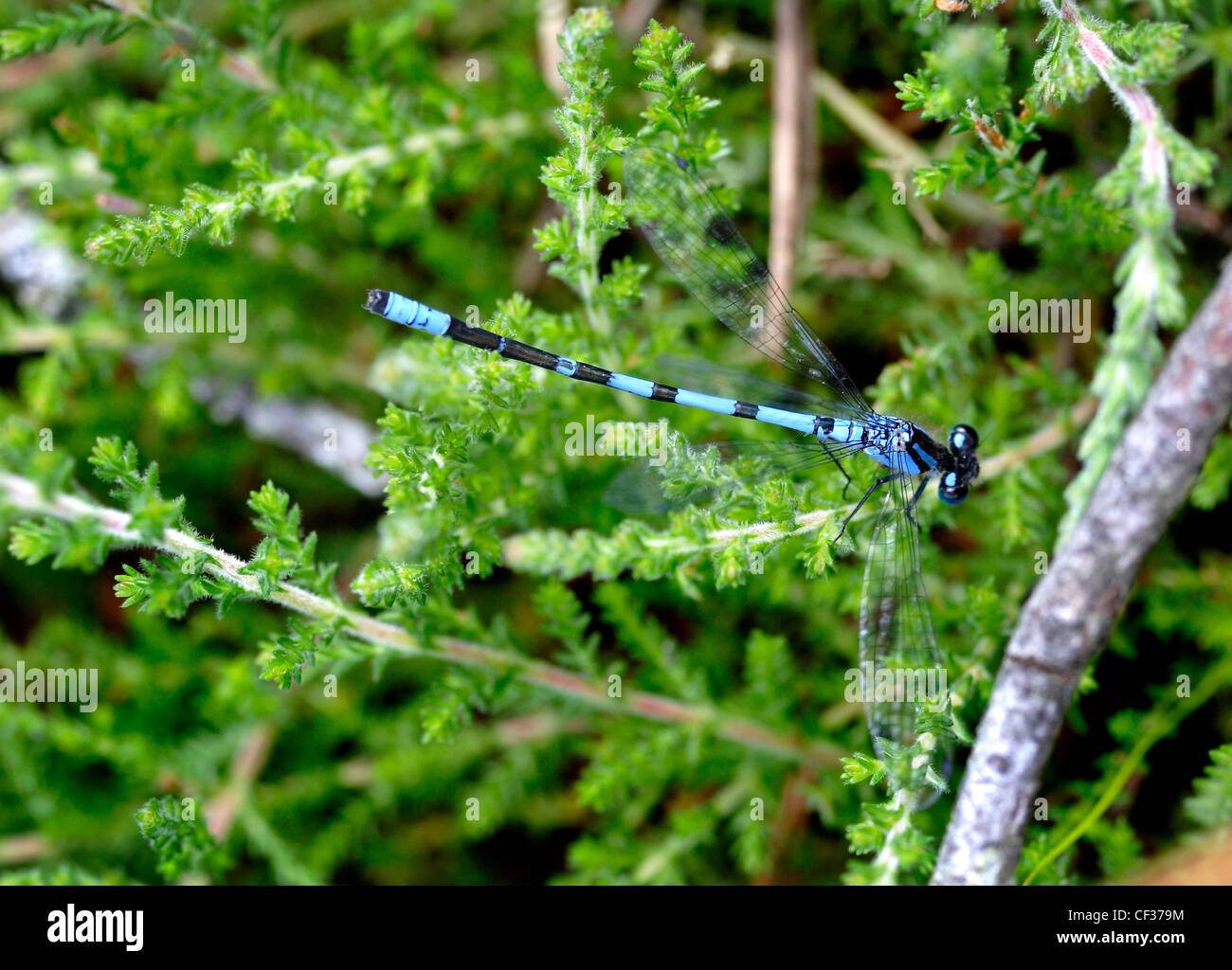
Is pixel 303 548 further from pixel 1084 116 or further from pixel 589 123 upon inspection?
pixel 1084 116

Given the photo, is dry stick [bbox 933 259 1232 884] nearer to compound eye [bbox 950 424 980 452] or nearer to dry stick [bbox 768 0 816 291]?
compound eye [bbox 950 424 980 452]

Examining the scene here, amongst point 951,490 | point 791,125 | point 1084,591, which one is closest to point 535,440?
point 951,490

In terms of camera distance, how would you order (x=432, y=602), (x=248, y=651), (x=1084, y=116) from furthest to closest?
(x=248, y=651) → (x=1084, y=116) → (x=432, y=602)

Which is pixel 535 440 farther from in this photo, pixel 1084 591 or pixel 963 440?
pixel 1084 591

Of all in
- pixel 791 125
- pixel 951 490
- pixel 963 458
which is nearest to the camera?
pixel 951 490

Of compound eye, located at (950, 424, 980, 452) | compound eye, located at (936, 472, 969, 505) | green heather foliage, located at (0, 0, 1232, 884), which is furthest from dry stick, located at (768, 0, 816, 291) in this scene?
compound eye, located at (936, 472, 969, 505)

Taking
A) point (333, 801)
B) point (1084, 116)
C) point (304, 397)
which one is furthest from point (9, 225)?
point (1084, 116)

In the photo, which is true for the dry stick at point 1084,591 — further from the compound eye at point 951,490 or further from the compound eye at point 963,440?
the compound eye at point 963,440
